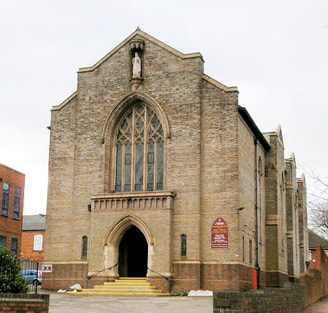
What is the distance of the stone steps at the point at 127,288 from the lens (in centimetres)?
2788

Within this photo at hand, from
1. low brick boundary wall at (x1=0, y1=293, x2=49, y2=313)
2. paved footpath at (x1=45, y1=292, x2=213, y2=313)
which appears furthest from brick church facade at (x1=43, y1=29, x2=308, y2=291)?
low brick boundary wall at (x1=0, y1=293, x2=49, y2=313)

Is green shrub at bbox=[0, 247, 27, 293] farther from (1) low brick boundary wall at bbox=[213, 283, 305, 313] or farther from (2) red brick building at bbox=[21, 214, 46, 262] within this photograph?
(2) red brick building at bbox=[21, 214, 46, 262]

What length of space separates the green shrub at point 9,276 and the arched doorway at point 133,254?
47.4 ft

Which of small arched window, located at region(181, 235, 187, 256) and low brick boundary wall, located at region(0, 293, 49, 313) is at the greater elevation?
small arched window, located at region(181, 235, 187, 256)

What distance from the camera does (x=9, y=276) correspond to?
16766mm

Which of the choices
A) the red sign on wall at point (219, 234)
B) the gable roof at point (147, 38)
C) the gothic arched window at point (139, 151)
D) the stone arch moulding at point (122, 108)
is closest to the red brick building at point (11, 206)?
the stone arch moulding at point (122, 108)

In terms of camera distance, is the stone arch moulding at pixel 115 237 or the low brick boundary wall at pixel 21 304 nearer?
the low brick boundary wall at pixel 21 304

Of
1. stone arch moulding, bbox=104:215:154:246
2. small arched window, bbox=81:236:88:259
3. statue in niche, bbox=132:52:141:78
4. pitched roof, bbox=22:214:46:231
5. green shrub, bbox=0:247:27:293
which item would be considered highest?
statue in niche, bbox=132:52:141:78

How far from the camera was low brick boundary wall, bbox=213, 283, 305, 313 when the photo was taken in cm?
1481

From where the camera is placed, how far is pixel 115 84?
108ft

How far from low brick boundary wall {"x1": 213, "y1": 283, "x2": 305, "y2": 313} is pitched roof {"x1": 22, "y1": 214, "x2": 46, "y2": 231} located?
43.4m

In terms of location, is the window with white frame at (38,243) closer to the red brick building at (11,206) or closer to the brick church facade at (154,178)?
the red brick building at (11,206)

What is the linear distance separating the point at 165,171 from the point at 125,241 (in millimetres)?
4865

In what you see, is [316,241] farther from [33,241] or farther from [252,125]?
[252,125]
